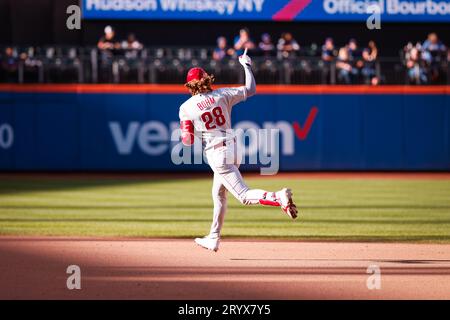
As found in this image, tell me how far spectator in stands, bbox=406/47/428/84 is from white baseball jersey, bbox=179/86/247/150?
15.1 metres

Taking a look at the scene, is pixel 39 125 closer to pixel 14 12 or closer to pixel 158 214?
pixel 14 12

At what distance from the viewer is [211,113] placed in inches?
341

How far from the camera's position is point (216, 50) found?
23.1 metres

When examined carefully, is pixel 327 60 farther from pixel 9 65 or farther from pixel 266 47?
pixel 9 65

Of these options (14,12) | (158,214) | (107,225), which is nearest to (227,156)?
(107,225)

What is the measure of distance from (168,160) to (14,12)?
6.56 meters

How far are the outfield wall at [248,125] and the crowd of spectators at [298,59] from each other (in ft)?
1.09

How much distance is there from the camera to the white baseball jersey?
866 cm

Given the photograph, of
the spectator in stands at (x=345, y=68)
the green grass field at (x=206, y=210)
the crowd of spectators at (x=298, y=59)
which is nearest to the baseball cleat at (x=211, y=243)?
the green grass field at (x=206, y=210)

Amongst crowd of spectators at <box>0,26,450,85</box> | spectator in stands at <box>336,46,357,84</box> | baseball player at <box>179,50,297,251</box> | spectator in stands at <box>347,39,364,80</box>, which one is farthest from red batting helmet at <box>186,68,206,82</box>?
spectator in stands at <box>347,39,364,80</box>

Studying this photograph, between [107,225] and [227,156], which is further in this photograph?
[107,225]

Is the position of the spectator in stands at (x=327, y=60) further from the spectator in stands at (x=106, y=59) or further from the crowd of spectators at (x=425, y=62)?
the spectator in stands at (x=106, y=59)

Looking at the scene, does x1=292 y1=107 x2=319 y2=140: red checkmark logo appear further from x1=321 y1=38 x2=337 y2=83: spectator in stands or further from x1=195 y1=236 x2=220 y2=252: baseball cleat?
x1=195 y1=236 x2=220 y2=252: baseball cleat
